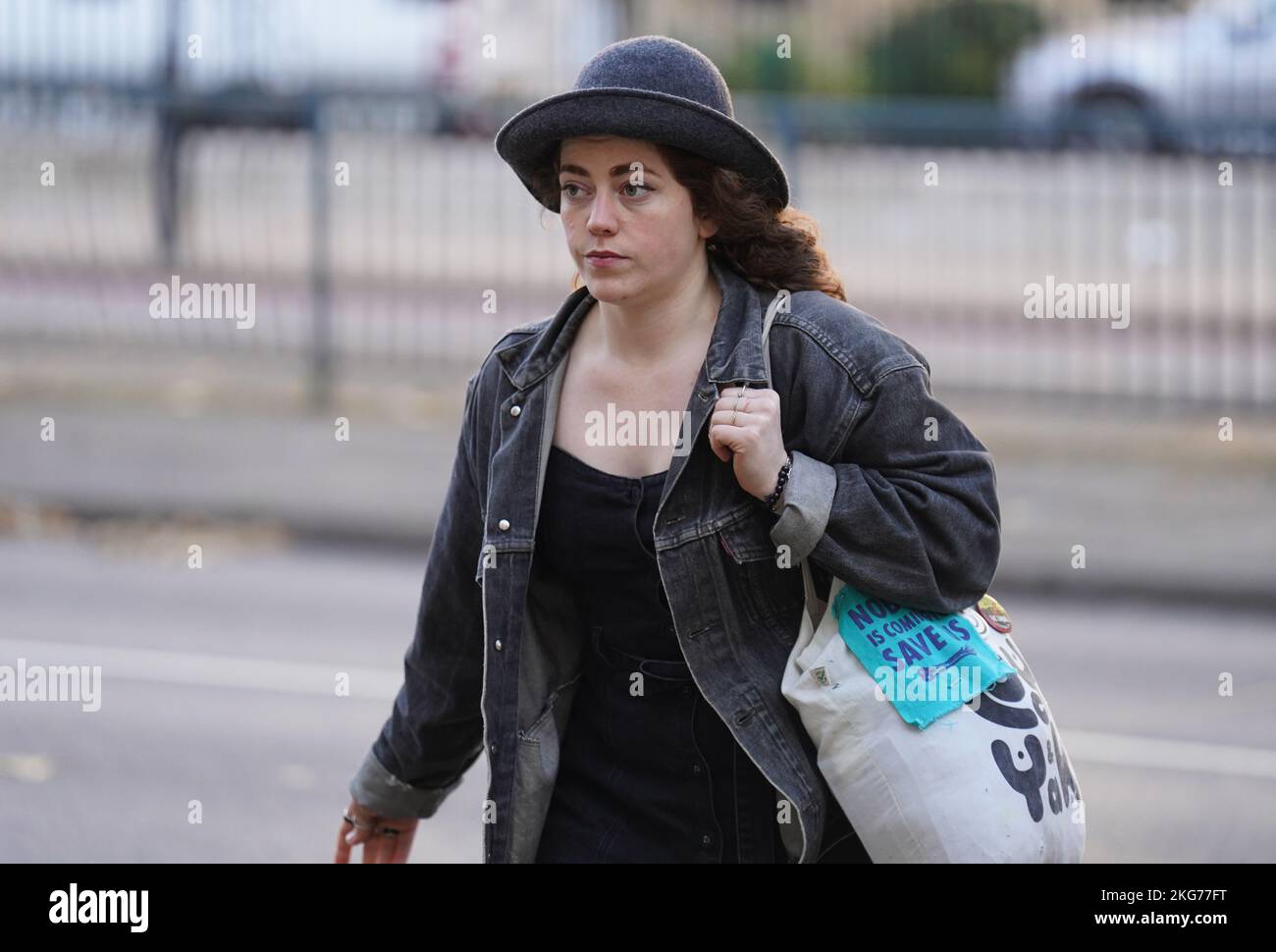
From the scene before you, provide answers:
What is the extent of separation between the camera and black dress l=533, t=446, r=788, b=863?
9.66ft

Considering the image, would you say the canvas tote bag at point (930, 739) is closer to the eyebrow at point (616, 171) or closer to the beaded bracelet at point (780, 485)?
the beaded bracelet at point (780, 485)

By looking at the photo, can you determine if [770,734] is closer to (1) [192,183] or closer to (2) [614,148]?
(2) [614,148]

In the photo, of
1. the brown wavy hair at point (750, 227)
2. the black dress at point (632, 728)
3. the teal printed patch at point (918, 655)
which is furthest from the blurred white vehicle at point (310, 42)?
the teal printed patch at point (918, 655)

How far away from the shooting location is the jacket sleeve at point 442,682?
3.27 m

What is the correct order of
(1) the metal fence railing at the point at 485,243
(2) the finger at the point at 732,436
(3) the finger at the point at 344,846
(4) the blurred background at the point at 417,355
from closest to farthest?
(2) the finger at the point at 732,436 < (3) the finger at the point at 344,846 < (4) the blurred background at the point at 417,355 < (1) the metal fence railing at the point at 485,243

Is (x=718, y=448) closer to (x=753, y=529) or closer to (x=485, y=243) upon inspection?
(x=753, y=529)

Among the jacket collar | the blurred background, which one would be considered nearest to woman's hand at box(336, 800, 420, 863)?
the jacket collar

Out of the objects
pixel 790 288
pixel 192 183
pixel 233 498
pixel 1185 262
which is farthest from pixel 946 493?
pixel 192 183

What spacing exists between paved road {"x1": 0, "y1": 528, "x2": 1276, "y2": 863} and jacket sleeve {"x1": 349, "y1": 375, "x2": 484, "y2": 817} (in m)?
2.12

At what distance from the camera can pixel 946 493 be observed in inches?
114

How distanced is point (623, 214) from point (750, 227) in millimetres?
249

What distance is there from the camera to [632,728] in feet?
9.91

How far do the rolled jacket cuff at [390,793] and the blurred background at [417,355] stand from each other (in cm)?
333

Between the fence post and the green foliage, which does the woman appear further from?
the green foliage
